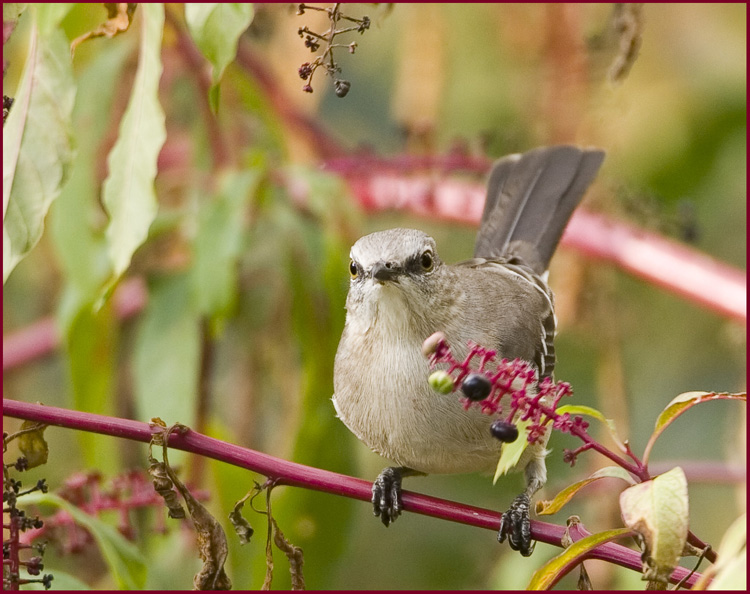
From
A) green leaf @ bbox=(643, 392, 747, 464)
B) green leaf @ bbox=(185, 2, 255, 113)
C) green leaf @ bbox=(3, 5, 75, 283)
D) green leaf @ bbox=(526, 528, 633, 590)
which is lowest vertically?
green leaf @ bbox=(526, 528, 633, 590)

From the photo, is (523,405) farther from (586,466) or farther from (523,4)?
(523,4)

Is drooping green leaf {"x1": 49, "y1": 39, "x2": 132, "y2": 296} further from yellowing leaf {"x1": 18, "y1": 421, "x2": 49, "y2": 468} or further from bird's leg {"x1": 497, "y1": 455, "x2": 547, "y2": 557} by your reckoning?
bird's leg {"x1": 497, "y1": 455, "x2": 547, "y2": 557}

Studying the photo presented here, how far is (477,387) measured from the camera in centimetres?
182

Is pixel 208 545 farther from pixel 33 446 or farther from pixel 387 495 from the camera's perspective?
pixel 387 495

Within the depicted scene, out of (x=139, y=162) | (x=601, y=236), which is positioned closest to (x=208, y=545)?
(x=139, y=162)

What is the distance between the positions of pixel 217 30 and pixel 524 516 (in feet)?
5.76

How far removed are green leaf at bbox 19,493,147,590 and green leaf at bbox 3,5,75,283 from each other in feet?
2.02

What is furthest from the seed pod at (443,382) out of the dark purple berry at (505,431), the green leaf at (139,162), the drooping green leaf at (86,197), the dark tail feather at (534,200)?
the dark tail feather at (534,200)

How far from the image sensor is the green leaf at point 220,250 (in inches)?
143

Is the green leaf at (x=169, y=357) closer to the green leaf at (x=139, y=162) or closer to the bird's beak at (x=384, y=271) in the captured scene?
the bird's beak at (x=384, y=271)

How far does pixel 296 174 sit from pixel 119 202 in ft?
4.77

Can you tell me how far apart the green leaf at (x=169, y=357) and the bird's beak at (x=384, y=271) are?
94 cm

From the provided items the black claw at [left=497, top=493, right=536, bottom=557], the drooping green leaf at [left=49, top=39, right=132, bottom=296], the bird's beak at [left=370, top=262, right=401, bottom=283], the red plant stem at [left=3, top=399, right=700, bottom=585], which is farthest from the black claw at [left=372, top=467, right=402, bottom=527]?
the drooping green leaf at [left=49, top=39, right=132, bottom=296]

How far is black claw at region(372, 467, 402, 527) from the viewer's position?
3.14 meters
